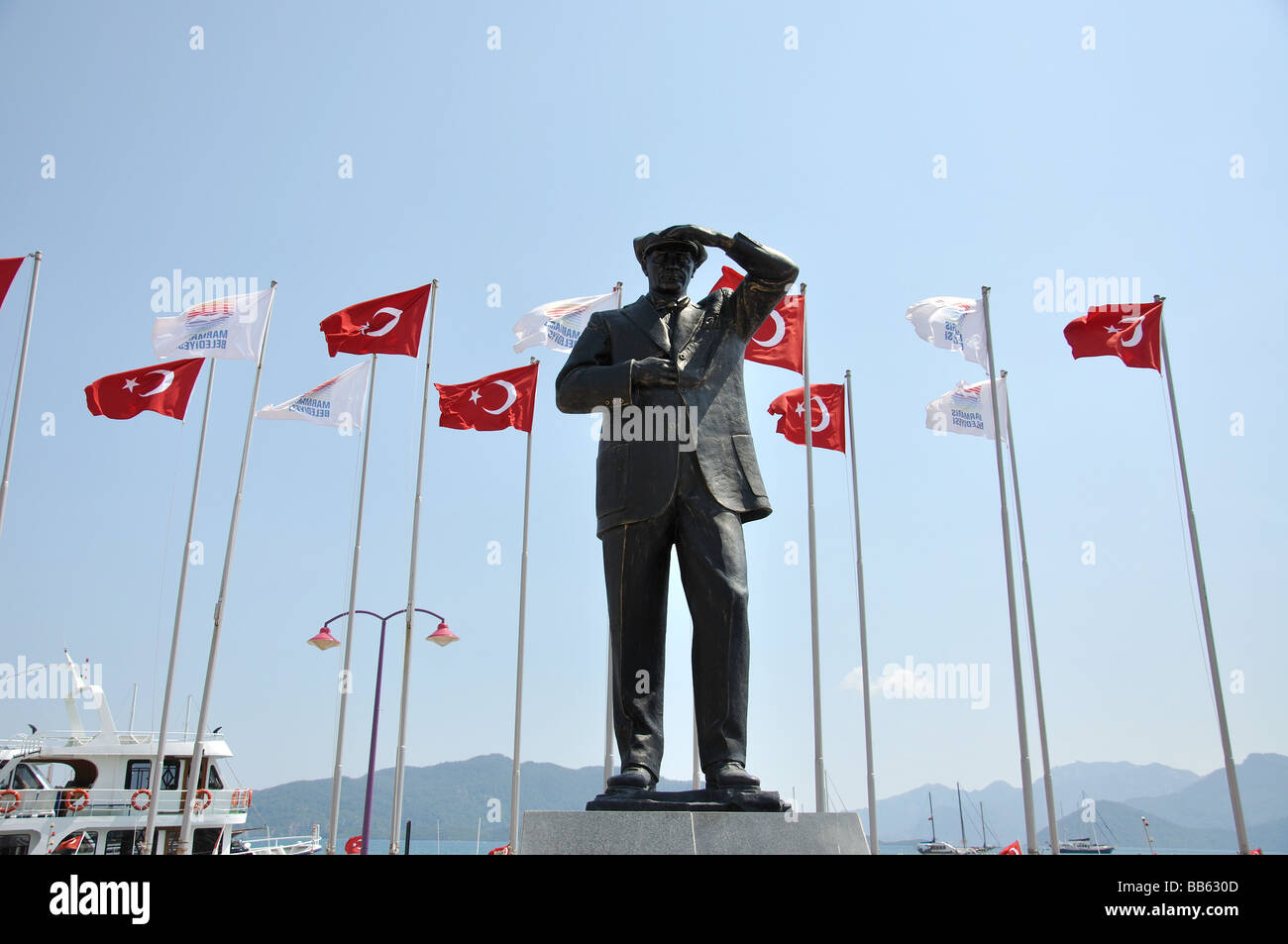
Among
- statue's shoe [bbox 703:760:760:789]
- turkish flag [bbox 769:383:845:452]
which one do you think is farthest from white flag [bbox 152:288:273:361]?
statue's shoe [bbox 703:760:760:789]

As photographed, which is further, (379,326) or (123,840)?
(123,840)

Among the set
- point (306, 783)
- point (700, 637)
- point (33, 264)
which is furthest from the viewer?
point (306, 783)

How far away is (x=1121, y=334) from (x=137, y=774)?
2874cm

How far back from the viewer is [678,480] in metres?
4.98

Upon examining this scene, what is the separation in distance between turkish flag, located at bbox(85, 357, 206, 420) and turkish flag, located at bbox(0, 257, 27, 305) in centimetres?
250

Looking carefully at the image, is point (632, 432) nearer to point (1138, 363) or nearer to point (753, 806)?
point (753, 806)

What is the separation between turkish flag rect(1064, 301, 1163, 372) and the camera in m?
18.4

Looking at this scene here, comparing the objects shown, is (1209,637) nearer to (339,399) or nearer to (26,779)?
(339,399)

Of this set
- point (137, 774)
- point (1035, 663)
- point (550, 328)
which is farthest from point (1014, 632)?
point (137, 774)

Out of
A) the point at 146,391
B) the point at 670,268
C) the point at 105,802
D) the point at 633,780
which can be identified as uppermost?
the point at 146,391
